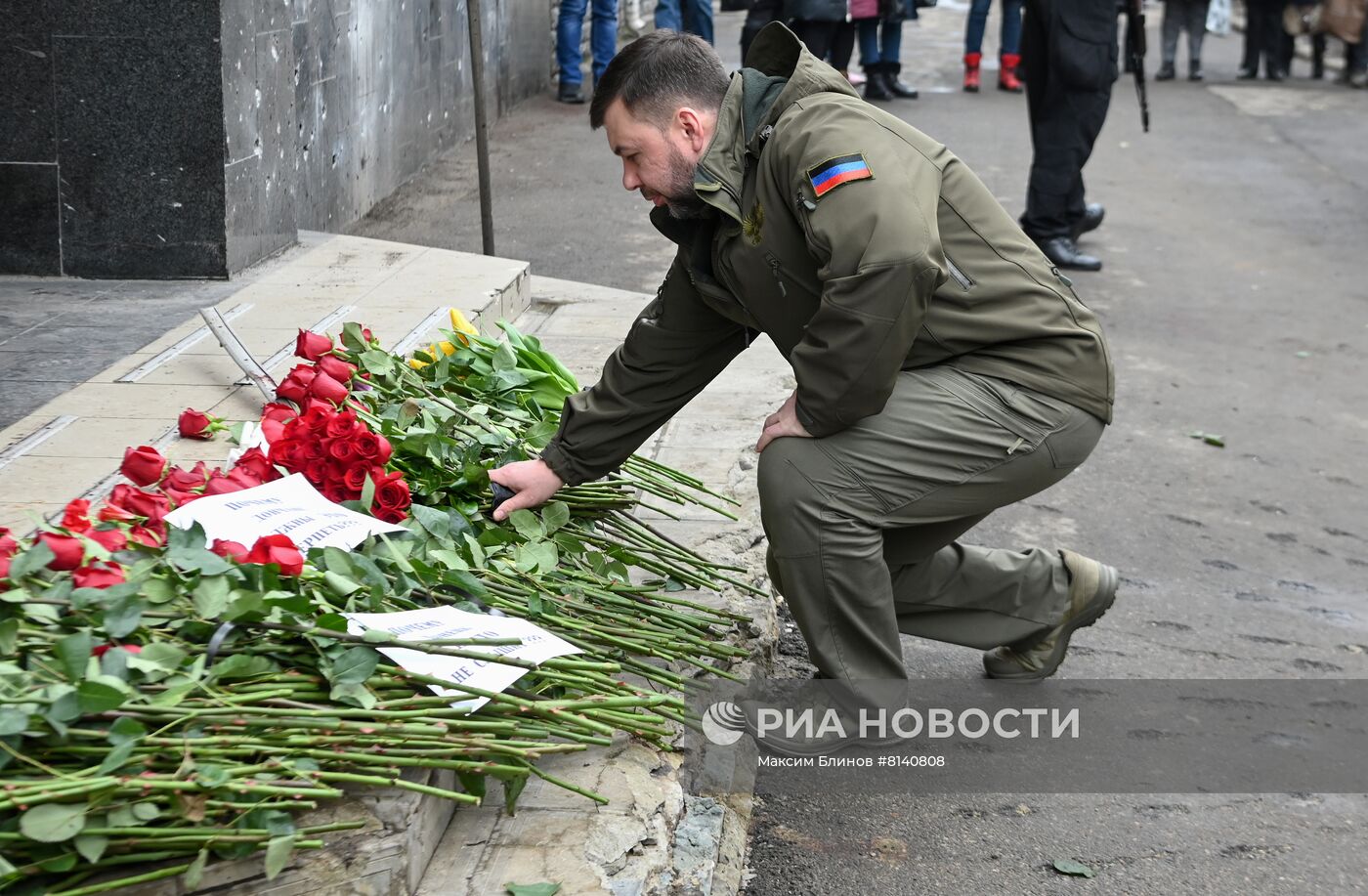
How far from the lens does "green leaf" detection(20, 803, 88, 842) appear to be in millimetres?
1896

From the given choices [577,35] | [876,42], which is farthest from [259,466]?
[876,42]

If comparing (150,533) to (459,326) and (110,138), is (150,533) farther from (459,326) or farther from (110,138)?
(110,138)

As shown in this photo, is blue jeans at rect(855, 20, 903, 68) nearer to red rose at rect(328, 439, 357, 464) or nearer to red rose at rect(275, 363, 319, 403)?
red rose at rect(275, 363, 319, 403)

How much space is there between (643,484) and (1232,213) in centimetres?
681

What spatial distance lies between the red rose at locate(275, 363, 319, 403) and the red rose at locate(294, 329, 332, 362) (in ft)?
0.24

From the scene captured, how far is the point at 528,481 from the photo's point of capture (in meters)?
3.22

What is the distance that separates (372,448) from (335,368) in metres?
0.55

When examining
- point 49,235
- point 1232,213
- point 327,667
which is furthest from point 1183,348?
point 327,667

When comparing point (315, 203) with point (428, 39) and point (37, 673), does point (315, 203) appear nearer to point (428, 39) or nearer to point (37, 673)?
point (428, 39)

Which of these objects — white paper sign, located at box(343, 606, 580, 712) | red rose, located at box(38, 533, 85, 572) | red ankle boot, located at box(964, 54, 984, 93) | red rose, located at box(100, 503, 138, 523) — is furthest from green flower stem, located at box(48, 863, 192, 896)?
red ankle boot, located at box(964, 54, 984, 93)

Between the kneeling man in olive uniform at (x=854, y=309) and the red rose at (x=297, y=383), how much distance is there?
24.6 inches

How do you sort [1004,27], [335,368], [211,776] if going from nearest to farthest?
[211,776] < [335,368] < [1004,27]

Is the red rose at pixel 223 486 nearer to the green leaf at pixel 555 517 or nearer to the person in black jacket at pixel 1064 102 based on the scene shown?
the green leaf at pixel 555 517

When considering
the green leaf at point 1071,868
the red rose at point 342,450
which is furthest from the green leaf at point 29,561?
the green leaf at point 1071,868
